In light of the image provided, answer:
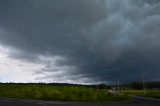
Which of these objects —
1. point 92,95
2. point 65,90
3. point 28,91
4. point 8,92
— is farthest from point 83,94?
Result: point 8,92

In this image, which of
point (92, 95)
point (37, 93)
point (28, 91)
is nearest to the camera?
point (92, 95)

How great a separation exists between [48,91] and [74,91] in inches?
188

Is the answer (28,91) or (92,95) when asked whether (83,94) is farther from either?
(28,91)

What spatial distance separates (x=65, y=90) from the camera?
198 feet

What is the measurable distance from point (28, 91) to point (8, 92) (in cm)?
520

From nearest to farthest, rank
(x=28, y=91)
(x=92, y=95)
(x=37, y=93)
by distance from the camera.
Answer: (x=92, y=95) → (x=37, y=93) → (x=28, y=91)

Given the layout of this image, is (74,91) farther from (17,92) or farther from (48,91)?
(17,92)

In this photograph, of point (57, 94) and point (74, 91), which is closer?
point (57, 94)

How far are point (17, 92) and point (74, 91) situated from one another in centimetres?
1215

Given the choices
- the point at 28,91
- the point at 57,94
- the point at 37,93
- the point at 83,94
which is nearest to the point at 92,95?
the point at 83,94

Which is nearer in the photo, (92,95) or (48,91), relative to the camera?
(92,95)

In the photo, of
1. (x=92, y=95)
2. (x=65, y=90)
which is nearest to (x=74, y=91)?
(x=65, y=90)

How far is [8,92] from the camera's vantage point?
2554 inches

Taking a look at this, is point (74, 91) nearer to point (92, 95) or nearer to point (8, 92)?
point (92, 95)
